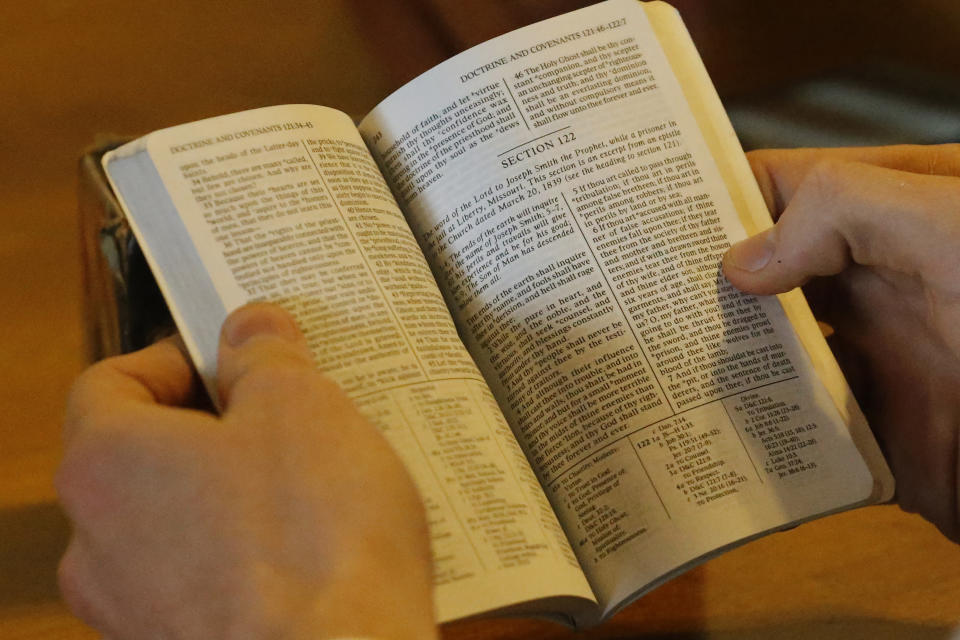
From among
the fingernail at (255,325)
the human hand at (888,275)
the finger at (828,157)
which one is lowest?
the human hand at (888,275)

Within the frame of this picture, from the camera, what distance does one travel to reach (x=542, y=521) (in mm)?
502

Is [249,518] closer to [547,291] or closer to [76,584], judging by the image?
[76,584]

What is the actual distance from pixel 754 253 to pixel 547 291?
128 mm

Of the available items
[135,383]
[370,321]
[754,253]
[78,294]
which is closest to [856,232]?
[754,253]

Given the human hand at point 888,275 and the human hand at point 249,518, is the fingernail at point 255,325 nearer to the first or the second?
the human hand at point 249,518

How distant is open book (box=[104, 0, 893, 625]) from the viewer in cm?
49

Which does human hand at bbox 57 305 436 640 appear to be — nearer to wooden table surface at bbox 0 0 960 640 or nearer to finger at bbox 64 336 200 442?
finger at bbox 64 336 200 442


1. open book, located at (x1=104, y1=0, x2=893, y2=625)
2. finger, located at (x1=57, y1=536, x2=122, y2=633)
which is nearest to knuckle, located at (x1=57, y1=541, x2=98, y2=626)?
finger, located at (x1=57, y1=536, x2=122, y2=633)

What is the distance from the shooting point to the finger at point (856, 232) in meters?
0.53

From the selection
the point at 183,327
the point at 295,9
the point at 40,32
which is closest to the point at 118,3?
the point at 40,32

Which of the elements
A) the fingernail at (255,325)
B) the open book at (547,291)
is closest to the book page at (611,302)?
the open book at (547,291)

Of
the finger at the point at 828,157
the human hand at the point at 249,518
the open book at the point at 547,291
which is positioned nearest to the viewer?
the human hand at the point at 249,518

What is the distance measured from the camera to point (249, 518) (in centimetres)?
38

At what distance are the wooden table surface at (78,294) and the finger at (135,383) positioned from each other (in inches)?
10.3
